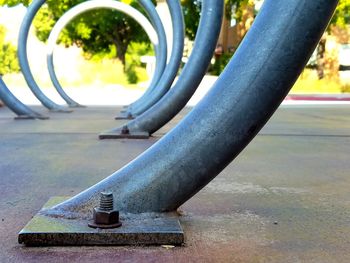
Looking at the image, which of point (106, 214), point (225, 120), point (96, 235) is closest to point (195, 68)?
point (225, 120)

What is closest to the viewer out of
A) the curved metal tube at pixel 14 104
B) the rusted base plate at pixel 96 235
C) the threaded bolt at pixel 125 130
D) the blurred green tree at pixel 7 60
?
the rusted base plate at pixel 96 235

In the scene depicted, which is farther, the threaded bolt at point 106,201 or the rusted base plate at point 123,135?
the rusted base plate at point 123,135

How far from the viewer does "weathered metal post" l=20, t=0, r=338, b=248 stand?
225 cm

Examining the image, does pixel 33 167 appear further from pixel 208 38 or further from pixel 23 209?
pixel 208 38

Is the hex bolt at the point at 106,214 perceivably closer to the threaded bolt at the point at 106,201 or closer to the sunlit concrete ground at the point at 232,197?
the threaded bolt at the point at 106,201

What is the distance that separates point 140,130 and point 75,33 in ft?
116

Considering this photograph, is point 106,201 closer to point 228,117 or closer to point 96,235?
point 96,235

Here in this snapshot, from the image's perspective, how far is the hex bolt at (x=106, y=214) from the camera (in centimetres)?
245

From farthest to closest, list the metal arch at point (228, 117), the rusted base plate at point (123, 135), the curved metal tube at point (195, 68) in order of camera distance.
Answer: the rusted base plate at point (123, 135)
the curved metal tube at point (195, 68)
the metal arch at point (228, 117)

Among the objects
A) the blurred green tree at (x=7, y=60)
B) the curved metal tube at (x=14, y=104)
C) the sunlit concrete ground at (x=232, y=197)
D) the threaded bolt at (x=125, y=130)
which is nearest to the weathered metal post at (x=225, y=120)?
the sunlit concrete ground at (x=232, y=197)

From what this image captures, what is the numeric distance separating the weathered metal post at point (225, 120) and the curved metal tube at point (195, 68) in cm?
215

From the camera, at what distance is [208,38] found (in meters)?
4.71

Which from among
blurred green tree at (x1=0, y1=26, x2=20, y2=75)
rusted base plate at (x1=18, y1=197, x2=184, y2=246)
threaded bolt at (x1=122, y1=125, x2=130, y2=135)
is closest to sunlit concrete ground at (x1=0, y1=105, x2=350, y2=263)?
rusted base plate at (x1=18, y1=197, x2=184, y2=246)

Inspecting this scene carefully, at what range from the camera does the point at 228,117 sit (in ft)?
7.90
